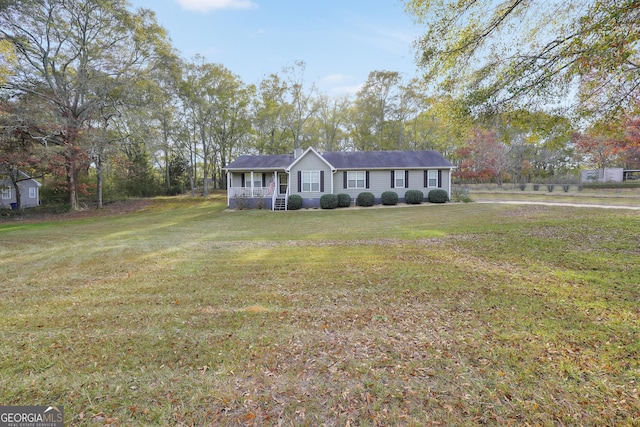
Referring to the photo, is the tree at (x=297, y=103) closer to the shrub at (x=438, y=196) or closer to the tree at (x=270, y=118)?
the tree at (x=270, y=118)

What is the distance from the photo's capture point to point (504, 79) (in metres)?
6.44

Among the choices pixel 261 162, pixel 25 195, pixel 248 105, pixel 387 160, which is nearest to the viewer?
pixel 387 160


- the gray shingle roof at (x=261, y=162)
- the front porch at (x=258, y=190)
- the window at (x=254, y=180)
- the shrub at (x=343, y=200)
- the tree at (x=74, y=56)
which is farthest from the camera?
the window at (x=254, y=180)

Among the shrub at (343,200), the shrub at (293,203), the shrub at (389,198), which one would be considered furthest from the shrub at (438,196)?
the shrub at (293,203)

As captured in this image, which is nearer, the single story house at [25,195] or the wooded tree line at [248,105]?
the wooded tree line at [248,105]

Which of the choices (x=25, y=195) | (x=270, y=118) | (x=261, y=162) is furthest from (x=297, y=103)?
(x=25, y=195)

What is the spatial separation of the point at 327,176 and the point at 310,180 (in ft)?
4.03

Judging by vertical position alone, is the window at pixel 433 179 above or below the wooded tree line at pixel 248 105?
below

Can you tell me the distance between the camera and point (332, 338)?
3.40m

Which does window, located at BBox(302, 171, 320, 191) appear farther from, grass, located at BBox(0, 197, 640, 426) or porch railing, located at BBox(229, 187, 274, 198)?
grass, located at BBox(0, 197, 640, 426)

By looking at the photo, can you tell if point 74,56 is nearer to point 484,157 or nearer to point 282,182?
point 282,182

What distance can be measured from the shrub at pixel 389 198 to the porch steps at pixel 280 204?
22.4ft

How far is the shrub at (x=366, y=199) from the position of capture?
66.8 ft

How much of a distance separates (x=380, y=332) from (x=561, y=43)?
6599mm
